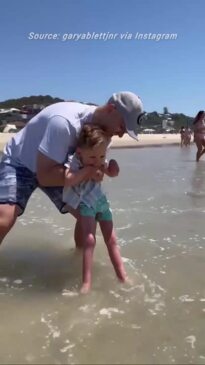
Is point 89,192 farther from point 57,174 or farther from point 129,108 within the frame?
point 129,108

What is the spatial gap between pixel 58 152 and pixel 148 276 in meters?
1.20

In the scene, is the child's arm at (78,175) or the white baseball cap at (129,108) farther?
the child's arm at (78,175)

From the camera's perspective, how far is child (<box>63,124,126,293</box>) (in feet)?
11.5

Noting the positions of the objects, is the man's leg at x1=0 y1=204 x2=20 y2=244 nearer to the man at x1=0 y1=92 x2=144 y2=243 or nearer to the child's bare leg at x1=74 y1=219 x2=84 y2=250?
the man at x1=0 y1=92 x2=144 y2=243

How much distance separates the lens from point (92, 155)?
11.7 feet

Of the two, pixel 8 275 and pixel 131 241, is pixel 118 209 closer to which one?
pixel 131 241

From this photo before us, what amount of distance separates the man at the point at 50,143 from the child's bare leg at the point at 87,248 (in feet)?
1.19

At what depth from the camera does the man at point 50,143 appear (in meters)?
3.42

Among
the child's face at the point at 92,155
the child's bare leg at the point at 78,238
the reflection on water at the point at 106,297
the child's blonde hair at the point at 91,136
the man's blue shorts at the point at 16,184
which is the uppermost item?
the child's blonde hair at the point at 91,136

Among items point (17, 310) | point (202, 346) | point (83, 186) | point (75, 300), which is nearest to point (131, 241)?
point (83, 186)

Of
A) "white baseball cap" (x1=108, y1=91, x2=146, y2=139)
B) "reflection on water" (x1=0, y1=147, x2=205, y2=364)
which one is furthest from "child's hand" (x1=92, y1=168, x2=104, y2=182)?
"reflection on water" (x1=0, y1=147, x2=205, y2=364)

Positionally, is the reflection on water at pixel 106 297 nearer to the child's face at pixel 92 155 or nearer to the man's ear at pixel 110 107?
the child's face at pixel 92 155

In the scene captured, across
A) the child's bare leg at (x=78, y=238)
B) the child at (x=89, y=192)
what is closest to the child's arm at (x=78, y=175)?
the child at (x=89, y=192)

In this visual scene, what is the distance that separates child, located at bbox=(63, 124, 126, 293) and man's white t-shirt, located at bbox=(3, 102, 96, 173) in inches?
3.5
